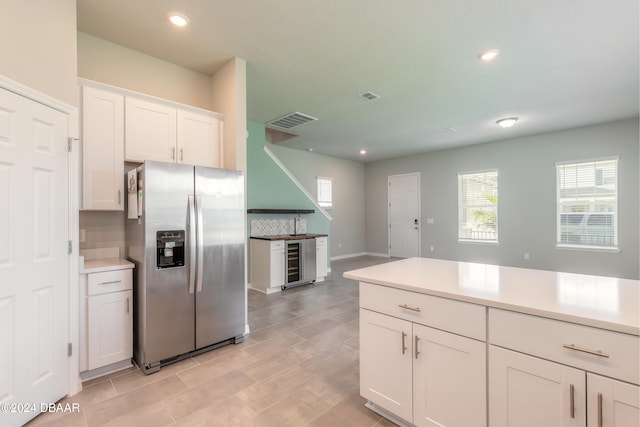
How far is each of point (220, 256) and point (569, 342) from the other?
2521 mm

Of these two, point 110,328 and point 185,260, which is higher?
point 185,260

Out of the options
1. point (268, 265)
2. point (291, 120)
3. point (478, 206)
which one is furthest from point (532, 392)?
point (478, 206)

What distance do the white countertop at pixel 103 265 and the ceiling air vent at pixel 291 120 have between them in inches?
131

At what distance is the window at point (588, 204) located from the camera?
5.26 m

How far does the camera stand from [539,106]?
4.44m

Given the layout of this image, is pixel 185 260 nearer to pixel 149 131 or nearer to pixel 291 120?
pixel 149 131

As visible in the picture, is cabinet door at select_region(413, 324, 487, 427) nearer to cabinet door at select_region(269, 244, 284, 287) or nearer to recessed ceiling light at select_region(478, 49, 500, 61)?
recessed ceiling light at select_region(478, 49, 500, 61)

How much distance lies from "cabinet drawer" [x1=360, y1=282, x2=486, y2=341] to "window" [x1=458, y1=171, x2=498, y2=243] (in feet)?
19.7

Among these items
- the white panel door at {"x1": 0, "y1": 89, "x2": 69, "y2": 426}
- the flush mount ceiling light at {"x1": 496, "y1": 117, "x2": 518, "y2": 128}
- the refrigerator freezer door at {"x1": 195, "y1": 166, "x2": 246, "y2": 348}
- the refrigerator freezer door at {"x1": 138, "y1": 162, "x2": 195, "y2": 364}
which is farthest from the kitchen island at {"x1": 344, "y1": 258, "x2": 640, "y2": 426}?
the flush mount ceiling light at {"x1": 496, "y1": 117, "x2": 518, "y2": 128}

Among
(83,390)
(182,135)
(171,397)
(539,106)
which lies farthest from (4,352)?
(539,106)

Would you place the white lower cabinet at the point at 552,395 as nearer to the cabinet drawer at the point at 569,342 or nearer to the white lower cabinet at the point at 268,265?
the cabinet drawer at the point at 569,342

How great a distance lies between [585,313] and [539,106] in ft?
14.8

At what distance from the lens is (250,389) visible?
215 centimetres

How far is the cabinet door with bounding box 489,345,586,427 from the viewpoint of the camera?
1.15 meters
